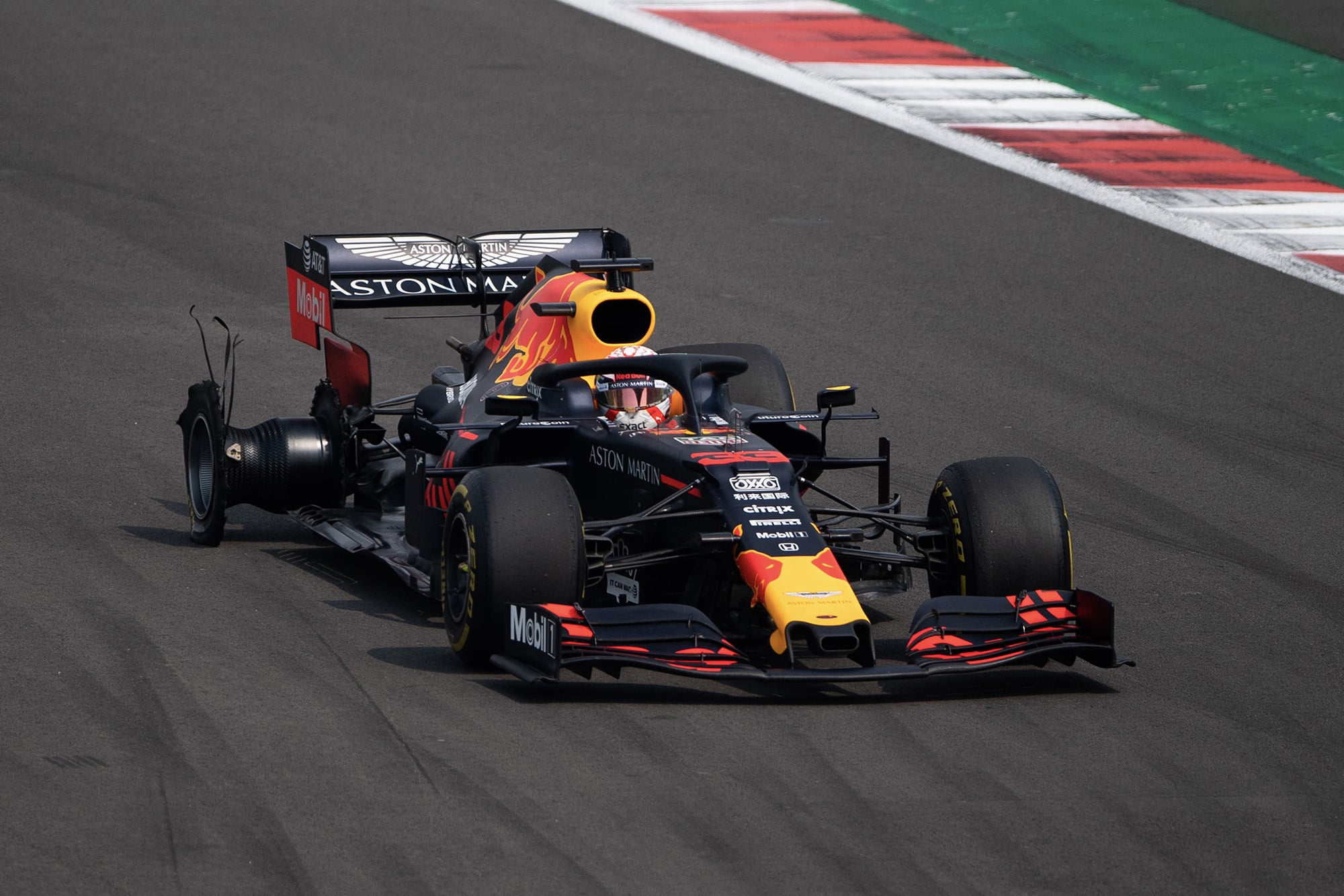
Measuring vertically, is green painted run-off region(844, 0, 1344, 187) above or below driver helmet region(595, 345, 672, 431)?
above

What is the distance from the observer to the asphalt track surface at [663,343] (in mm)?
7035

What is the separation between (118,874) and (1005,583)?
4.25m

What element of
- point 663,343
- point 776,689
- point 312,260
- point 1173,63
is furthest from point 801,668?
point 1173,63

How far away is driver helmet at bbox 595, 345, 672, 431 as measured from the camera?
996cm

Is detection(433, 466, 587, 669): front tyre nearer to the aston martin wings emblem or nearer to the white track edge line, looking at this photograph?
the aston martin wings emblem

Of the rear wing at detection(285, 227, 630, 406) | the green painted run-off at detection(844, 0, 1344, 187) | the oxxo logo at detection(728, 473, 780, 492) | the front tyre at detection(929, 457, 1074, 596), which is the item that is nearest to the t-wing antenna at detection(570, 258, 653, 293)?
the rear wing at detection(285, 227, 630, 406)

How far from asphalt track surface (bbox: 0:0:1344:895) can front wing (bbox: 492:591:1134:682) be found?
204mm

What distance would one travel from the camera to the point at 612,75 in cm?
2261

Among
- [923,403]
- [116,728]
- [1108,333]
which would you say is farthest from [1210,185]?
[116,728]

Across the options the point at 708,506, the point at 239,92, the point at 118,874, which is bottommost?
the point at 118,874

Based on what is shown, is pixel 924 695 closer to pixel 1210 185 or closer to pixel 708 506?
pixel 708 506

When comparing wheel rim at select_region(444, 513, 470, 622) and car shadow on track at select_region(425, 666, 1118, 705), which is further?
wheel rim at select_region(444, 513, 470, 622)

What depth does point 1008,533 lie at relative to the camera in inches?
360

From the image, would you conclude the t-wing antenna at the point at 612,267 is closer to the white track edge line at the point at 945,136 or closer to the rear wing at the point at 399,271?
the rear wing at the point at 399,271
